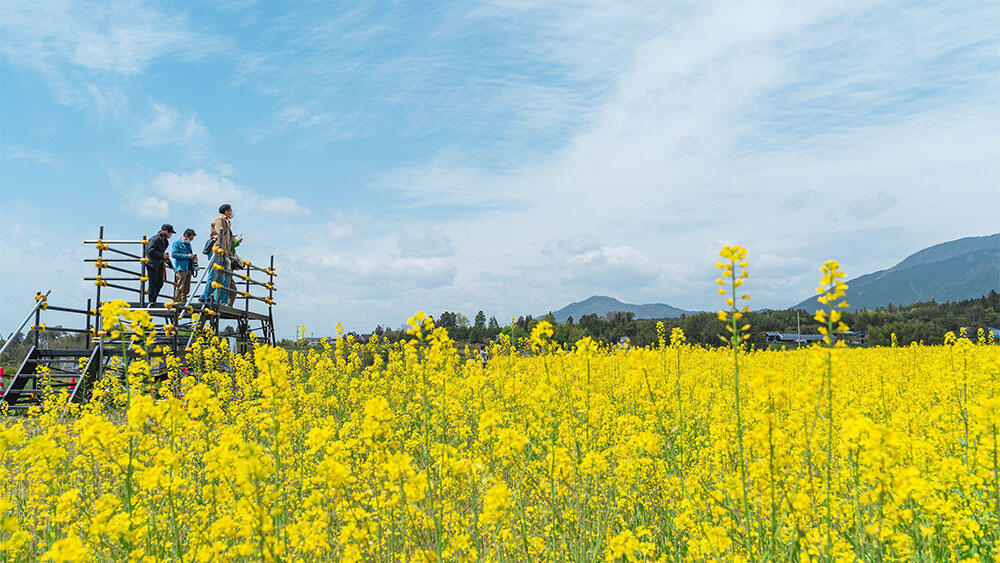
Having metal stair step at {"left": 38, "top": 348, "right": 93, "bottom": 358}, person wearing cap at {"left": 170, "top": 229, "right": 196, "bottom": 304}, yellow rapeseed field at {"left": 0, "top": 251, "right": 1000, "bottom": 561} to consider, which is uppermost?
person wearing cap at {"left": 170, "top": 229, "right": 196, "bottom": 304}

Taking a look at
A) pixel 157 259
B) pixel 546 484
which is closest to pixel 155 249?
pixel 157 259

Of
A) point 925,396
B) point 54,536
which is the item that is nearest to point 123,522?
point 54,536

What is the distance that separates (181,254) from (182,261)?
184 mm

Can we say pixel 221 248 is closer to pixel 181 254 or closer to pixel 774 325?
pixel 181 254

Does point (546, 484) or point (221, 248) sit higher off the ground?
point (221, 248)

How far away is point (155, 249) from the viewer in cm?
1330

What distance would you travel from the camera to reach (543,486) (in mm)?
4355

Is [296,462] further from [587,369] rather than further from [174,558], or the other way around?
[587,369]

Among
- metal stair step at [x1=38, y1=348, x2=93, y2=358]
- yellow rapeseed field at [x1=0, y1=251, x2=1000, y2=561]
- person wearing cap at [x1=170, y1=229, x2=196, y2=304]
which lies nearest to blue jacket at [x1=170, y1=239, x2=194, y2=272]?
person wearing cap at [x1=170, y1=229, x2=196, y2=304]

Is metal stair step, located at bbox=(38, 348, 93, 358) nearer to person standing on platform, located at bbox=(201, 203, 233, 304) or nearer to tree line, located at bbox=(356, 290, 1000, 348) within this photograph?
person standing on platform, located at bbox=(201, 203, 233, 304)

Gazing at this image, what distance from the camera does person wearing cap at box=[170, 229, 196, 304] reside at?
13133 millimetres

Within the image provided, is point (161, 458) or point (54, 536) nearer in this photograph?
point (161, 458)

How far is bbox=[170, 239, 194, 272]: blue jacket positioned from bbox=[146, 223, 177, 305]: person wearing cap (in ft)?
1.51

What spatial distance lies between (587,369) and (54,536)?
157 inches
